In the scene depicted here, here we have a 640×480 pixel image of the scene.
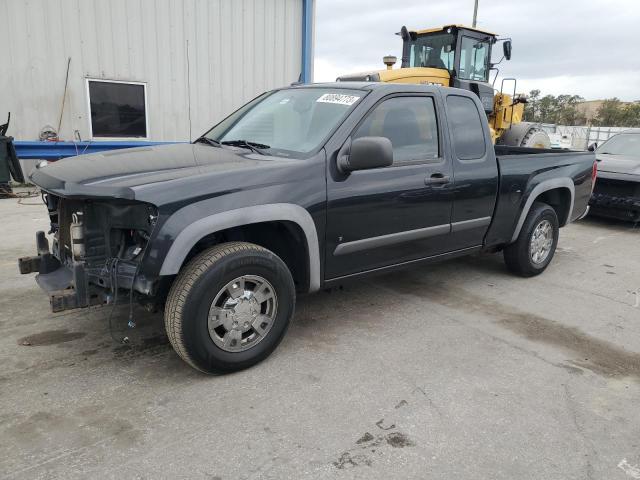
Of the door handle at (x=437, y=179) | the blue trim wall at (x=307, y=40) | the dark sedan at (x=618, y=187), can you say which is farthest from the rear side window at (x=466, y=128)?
the blue trim wall at (x=307, y=40)

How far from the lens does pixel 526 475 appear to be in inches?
93.8

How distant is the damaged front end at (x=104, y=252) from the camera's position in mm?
2910

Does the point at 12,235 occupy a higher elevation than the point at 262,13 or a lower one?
lower

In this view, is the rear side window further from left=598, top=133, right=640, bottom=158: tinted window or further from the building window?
the building window

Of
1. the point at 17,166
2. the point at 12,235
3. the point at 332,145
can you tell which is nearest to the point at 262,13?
the point at 17,166

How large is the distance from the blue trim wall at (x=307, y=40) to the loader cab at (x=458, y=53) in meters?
2.37

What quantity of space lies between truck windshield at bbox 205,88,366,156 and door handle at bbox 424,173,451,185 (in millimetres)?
846

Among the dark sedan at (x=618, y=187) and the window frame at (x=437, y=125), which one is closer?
the window frame at (x=437, y=125)

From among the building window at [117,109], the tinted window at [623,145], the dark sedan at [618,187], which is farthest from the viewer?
the building window at [117,109]

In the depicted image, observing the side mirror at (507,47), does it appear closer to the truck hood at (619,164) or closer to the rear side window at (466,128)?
the truck hood at (619,164)

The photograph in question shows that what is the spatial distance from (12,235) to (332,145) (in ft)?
16.2

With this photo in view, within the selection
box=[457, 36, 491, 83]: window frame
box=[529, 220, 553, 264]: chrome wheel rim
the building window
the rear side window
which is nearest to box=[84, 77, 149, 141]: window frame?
the building window

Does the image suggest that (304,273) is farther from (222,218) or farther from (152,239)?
(152,239)

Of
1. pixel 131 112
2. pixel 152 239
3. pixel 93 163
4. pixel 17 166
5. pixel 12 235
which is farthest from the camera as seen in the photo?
pixel 131 112
